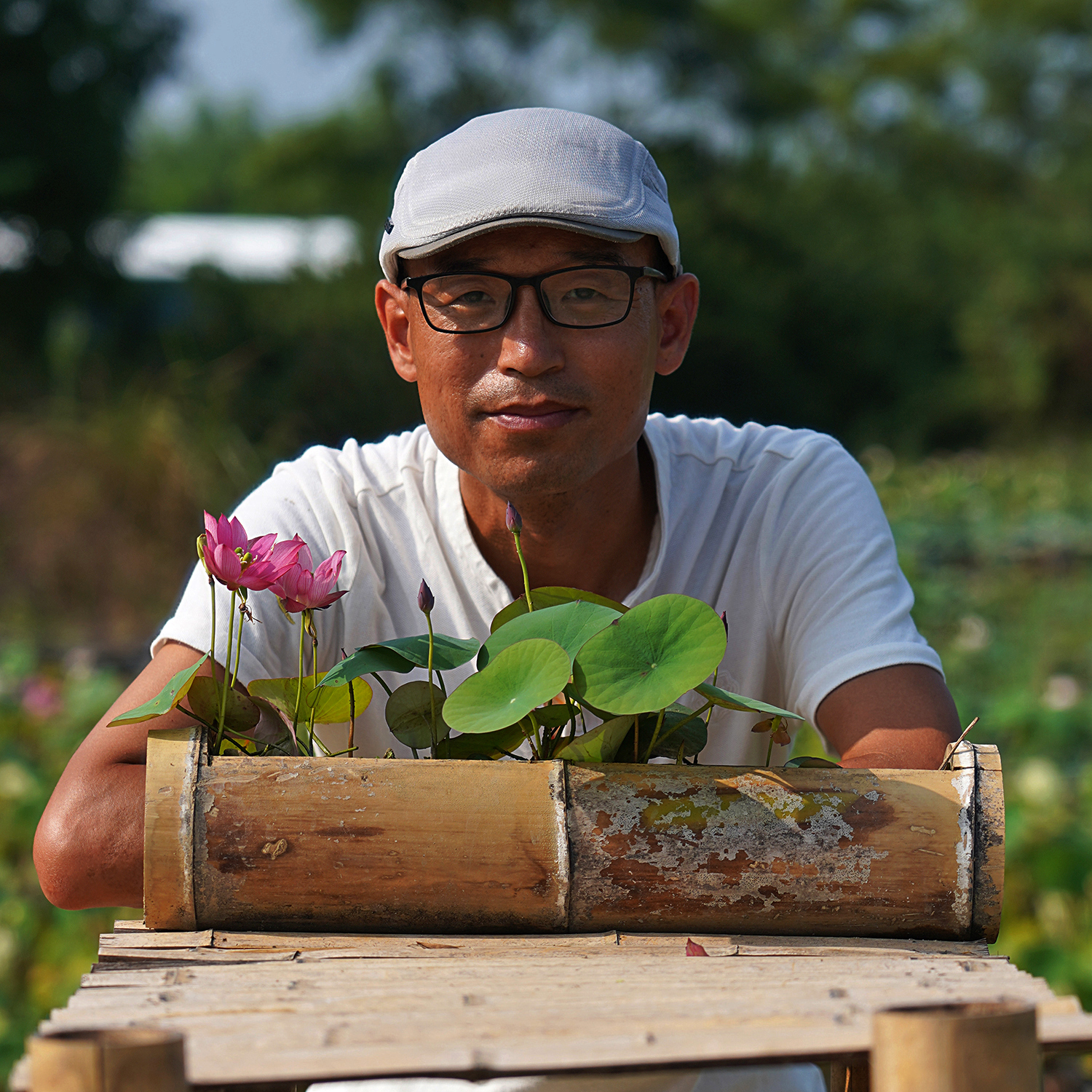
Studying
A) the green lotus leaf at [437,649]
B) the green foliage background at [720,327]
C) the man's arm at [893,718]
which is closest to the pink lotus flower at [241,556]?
the green lotus leaf at [437,649]

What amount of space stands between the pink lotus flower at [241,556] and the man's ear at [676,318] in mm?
652

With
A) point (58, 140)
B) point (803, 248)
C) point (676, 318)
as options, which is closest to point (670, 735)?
point (676, 318)

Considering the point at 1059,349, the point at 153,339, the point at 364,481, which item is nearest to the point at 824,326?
the point at 1059,349

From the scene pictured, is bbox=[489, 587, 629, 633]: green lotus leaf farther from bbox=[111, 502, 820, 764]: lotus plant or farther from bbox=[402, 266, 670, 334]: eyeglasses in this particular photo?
bbox=[402, 266, 670, 334]: eyeglasses

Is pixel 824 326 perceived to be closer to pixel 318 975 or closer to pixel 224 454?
pixel 224 454

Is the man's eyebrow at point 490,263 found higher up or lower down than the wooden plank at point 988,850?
higher up

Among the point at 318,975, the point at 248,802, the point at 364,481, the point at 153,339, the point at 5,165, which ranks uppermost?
the point at 5,165

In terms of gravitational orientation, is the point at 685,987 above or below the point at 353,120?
below

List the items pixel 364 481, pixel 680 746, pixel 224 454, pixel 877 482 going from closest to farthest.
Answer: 1. pixel 680 746
2. pixel 364 481
3. pixel 224 454
4. pixel 877 482

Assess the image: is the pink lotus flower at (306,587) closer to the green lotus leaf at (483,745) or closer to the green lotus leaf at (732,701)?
the green lotus leaf at (483,745)

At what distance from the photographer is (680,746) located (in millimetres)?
1197

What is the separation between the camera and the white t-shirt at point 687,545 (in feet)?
5.27

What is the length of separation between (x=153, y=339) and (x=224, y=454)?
4.16 metres

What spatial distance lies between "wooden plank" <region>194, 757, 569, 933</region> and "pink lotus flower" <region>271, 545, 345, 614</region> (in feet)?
0.53
